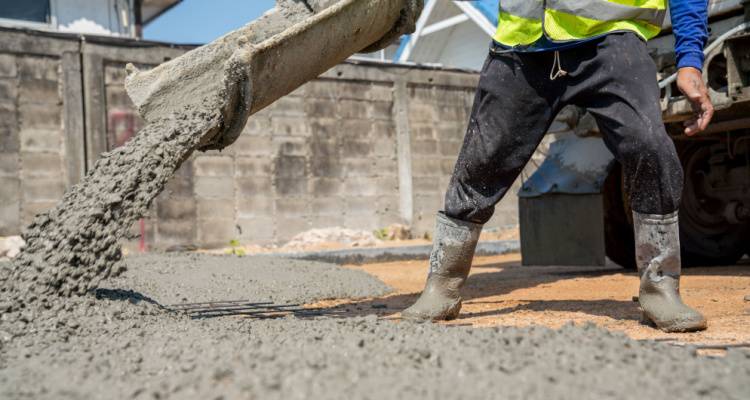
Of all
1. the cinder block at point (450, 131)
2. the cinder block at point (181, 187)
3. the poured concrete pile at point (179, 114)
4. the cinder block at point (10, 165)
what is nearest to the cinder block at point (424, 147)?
the cinder block at point (450, 131)

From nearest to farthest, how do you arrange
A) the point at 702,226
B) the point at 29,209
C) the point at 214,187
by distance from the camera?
the point at 702,226 → the point at 29,209 → the point at 214,187

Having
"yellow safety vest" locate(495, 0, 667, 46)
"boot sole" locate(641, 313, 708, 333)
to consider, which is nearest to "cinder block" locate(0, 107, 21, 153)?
"yellow safety vest" locate(495, 0, 667, 46)

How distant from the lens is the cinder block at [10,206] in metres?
8.14

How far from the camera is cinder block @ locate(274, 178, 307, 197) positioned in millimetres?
9625

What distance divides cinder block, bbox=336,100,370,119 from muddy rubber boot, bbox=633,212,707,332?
7517 millimetres

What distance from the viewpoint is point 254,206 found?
9484mm

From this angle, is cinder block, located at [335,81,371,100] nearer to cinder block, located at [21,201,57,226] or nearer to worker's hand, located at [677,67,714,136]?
cinder block, located at [21,201,57,226]

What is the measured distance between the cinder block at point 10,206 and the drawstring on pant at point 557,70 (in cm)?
697

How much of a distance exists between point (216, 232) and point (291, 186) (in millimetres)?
1105

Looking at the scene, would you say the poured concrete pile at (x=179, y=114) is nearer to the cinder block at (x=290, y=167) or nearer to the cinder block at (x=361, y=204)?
the cinder block at (x=290, y=167)

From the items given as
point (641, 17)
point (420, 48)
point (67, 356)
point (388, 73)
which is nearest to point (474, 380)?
point (67, 356)

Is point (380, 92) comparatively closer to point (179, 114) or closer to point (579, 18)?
point (179, 114)

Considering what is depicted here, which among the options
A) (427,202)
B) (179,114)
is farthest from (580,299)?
(427,202)

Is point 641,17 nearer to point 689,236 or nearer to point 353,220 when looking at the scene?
point 689,236
